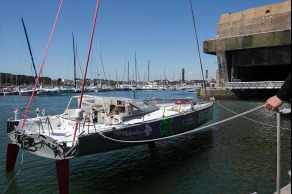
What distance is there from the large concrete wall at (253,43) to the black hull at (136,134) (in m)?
30.0

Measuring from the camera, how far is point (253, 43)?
129 feet

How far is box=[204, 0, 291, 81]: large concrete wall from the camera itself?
125 ft

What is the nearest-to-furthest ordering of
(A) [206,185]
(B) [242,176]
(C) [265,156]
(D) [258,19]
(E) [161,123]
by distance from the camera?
(A) [206,185] < (B) [242,176] < (E) [161,123] < (C) [265,156] < (D) [258,19]

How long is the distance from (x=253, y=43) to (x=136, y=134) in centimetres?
3501

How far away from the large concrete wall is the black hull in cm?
3000

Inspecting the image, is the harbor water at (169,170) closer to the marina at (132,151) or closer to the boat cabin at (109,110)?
the marina at (132,151)

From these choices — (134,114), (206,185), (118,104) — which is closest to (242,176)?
(206,185)

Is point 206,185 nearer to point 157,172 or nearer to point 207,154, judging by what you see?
point 157,172

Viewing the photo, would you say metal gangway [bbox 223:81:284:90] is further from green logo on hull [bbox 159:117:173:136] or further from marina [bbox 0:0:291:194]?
green logo on hull [bbox 159:117:173:136]

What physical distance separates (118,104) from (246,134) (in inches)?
343

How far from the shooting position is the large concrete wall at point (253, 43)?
38000mm

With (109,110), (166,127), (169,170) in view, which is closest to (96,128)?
(109,110)

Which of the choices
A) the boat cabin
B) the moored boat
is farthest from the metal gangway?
the boat cabin

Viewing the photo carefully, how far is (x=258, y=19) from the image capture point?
44.7 metres
